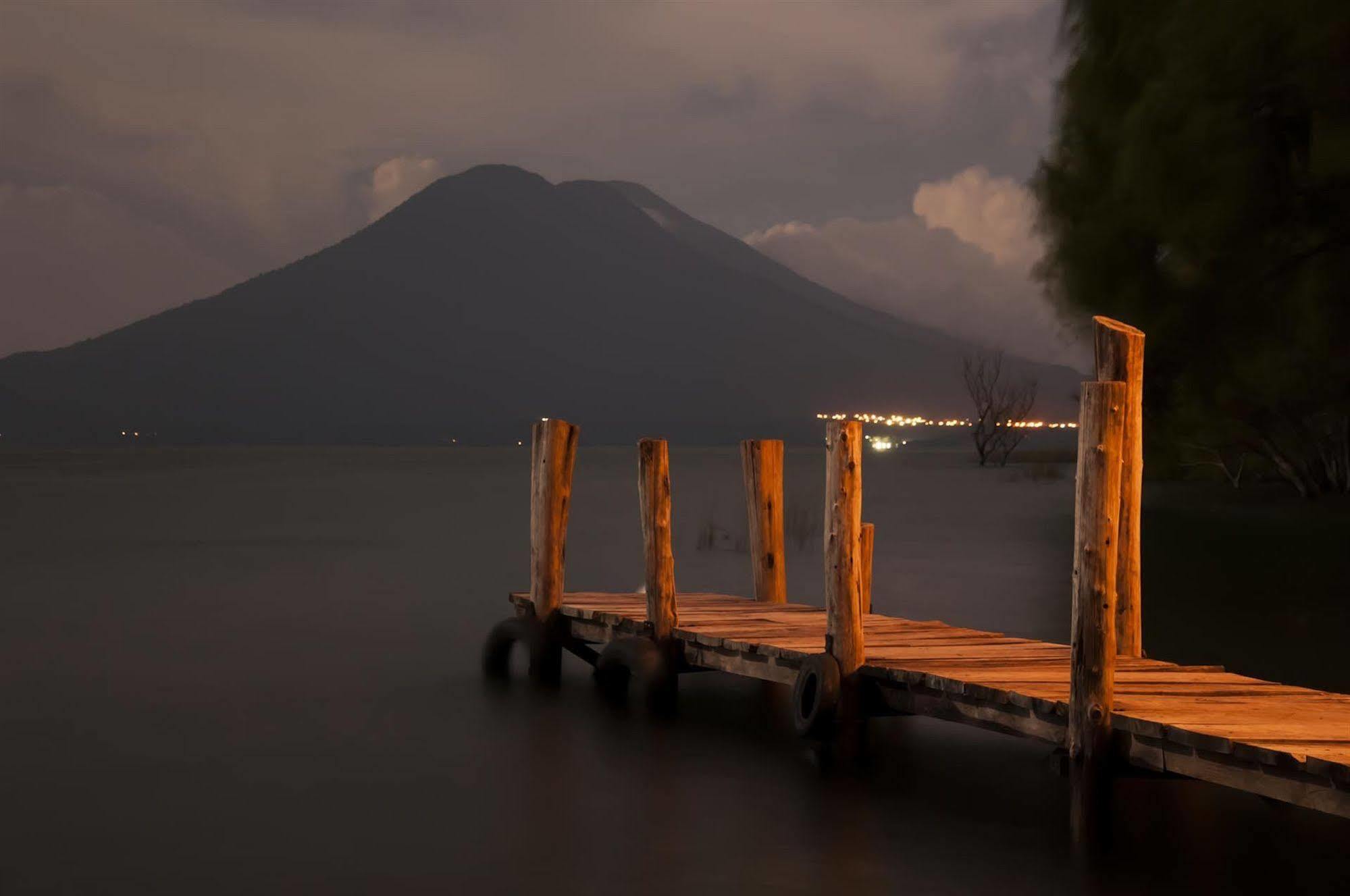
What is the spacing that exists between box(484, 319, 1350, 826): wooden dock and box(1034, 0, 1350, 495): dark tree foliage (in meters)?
11.0

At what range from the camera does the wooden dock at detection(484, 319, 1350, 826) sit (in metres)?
9.09

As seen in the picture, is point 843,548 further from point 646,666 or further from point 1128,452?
point 646,666

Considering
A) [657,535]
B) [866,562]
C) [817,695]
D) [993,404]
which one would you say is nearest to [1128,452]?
[817,695]

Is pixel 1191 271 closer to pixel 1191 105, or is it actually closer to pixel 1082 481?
pixel 1191 105

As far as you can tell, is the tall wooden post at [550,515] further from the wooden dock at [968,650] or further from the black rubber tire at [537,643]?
the black rubber tire at [537,643]

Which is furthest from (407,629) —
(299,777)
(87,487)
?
(87,487)

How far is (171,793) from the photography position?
40.5ft

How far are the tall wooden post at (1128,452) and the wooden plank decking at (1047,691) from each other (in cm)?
39

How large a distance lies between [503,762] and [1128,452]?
568cm

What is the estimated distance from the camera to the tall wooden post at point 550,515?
15.6 meters

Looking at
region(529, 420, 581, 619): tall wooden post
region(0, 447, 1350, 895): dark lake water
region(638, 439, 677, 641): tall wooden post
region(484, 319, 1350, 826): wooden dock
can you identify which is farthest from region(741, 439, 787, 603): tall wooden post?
region(529, 420, 581, 619): tall wooden post

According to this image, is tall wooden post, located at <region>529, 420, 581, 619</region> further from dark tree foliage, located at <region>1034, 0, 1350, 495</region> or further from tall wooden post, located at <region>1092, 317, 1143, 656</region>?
dark tree foliage, located at <region>1034, 0, 1350, 495</region>

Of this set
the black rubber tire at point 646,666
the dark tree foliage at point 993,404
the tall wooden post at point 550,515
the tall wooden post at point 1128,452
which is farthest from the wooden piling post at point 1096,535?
the dark tree foliage at point 993,404

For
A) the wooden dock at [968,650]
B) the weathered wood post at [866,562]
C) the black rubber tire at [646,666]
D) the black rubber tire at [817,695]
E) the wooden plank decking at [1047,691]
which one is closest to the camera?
the wooden plank decking at [1047,691]
